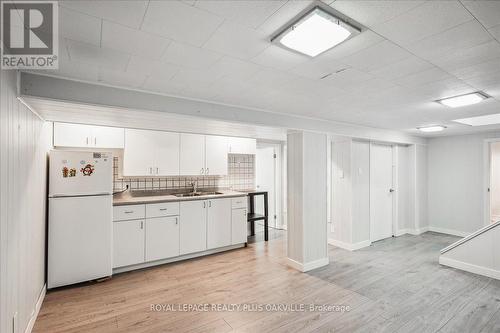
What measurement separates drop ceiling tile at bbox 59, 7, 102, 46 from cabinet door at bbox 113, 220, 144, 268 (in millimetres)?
2572

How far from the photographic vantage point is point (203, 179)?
4.87m

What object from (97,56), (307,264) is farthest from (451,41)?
(307,264)

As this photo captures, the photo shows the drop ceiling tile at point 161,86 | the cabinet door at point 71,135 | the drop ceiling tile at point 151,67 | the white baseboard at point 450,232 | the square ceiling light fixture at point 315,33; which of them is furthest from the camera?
the white baseboard at point 450,232

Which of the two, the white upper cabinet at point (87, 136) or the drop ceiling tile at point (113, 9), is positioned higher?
the drop ceiling tile at point (113, 9)

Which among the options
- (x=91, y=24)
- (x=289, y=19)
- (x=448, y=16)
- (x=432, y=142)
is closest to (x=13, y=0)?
(x=91, y=24)

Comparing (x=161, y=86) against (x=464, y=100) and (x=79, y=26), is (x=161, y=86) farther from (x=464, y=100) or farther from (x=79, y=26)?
(x=464, y=100)

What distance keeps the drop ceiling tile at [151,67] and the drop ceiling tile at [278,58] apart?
0.70m

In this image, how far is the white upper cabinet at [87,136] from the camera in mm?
3324

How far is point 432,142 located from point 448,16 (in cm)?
590

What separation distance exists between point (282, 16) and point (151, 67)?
1.17m

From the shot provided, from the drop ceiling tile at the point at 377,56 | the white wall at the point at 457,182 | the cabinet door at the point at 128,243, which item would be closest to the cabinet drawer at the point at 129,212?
the cabinet door at the point at 128,243

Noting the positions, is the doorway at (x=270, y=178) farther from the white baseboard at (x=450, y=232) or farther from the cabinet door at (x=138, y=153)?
the white baseboard at (x=450, y=232)

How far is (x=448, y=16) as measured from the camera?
1.34 meters

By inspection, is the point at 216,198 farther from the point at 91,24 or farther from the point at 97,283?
the point at 91,24
